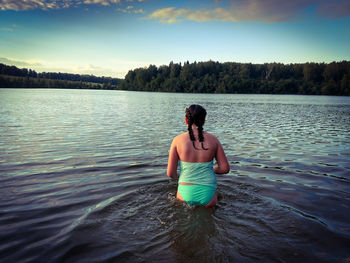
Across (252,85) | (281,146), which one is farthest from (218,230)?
(252,85)

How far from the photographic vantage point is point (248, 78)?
549 feet

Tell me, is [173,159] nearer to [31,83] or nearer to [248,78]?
[248,78]

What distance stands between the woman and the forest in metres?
155

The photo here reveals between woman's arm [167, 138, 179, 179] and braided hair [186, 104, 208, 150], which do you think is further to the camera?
woman's arm [167, 138, 179, 179]

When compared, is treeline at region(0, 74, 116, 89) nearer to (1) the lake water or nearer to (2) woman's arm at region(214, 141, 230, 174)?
(1) the lake water

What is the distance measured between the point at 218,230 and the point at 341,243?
2.18m

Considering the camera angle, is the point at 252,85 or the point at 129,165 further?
the point at 252,85

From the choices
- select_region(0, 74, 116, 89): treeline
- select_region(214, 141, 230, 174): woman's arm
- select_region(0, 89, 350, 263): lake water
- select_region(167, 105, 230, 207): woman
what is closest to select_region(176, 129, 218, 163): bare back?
select_region(167, 105, 230, 207): woman

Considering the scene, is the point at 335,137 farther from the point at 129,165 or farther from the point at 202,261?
the point at 202,261

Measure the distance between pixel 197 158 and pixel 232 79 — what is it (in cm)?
16717

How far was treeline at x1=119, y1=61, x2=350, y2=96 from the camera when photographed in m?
145

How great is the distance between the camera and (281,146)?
12.8m

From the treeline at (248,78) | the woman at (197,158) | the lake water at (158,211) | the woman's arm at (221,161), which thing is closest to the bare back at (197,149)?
the woman at (197,158)

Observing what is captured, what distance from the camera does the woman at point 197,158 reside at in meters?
4.40
